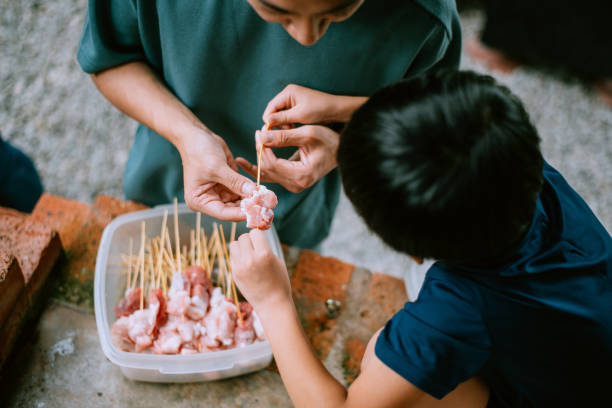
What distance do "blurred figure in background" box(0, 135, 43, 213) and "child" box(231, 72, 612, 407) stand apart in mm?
1270

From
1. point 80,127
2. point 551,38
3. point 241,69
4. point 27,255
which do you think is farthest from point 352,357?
point 551,38

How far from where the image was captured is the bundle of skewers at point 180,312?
1484 millimetres

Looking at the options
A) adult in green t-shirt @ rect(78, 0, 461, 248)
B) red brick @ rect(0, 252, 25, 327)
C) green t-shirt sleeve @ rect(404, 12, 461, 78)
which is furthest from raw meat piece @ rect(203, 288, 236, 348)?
green t-shirt sleeve @ rect(404, 12, 461, 78)

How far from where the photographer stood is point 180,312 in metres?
1.53

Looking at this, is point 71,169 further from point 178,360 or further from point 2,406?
point 178,360

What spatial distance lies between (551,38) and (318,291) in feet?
9.30

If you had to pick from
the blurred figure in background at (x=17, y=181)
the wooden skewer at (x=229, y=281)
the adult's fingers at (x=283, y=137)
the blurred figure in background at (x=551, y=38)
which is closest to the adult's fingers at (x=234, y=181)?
the adult's fingers at (x=283, y=137)

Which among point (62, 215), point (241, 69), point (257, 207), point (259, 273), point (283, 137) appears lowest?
point (62, 215)

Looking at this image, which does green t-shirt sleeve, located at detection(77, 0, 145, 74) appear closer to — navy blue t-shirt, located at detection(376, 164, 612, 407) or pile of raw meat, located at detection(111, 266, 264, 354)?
pile of raw meat, located at detection(111, 266, 264, 354)

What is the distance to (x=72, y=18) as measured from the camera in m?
3.04

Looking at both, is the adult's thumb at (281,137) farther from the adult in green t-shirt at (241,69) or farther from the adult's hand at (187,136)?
the adult's hand at (187,136)

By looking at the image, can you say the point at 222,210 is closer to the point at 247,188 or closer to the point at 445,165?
the point at 247,188

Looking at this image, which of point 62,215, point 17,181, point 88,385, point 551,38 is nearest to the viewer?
point 88,385

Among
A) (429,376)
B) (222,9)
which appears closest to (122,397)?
(429,376)
